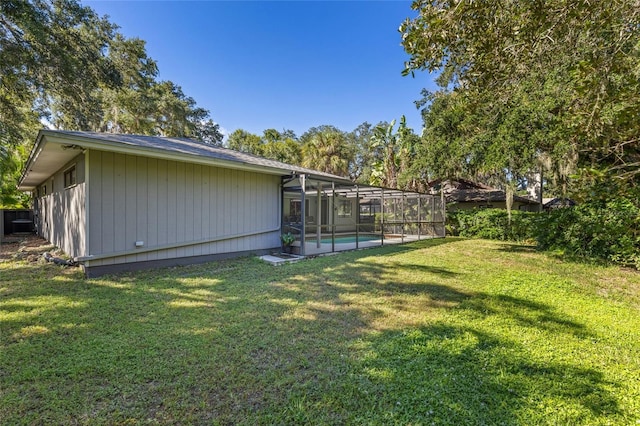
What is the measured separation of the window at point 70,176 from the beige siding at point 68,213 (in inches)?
4.9

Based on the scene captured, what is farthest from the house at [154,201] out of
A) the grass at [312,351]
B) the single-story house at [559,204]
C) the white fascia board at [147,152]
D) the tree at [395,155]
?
the tree at [395,155]

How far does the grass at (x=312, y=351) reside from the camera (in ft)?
6.95

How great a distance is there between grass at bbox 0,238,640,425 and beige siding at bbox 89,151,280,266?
33.7 inches

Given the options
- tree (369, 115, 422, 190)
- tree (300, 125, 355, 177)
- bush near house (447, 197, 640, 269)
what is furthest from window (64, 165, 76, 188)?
tree (300, 125, 355, 177)

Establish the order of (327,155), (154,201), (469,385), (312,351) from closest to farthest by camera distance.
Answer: (469,385) → (312,351) → (154,201) → (327,155)

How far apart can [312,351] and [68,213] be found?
7.31m

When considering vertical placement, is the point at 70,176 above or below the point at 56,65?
below

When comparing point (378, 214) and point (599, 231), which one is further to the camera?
point (378, 214)

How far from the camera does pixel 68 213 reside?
7.01 m

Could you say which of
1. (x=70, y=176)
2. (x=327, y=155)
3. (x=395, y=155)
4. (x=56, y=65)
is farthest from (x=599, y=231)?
(x=327, y=155)

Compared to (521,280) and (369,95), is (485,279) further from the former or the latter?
(369,95)

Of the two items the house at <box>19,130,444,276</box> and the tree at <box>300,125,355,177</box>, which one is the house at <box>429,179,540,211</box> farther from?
the house at <box>19,130,444,276</box>

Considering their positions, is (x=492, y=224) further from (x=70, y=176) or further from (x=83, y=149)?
(x=70, y=176)

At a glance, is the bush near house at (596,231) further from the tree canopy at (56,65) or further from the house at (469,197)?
the tree canopy at (56,65)
